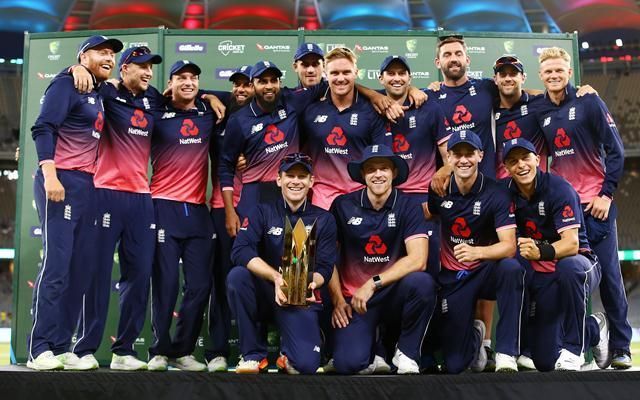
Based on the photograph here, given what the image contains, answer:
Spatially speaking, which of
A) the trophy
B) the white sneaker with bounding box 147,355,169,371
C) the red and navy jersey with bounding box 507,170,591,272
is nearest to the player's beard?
the red and navy jersey with bounding box 507,170,591,272

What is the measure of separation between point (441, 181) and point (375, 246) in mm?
609

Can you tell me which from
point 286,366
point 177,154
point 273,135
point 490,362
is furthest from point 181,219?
point 490,362

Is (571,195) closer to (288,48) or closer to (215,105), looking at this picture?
(215,105)

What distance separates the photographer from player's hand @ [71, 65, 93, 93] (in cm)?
440

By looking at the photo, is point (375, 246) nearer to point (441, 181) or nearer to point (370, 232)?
point (370, 232)

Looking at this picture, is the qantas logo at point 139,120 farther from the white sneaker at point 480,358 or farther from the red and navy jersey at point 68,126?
the white sneaker at point 480,358

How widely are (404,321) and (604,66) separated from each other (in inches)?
824

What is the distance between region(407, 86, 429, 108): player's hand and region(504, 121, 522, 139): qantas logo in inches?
27.0

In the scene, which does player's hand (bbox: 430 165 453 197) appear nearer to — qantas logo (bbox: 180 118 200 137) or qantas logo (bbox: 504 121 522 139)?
qantas logo (bbox: 504 121 522 139)

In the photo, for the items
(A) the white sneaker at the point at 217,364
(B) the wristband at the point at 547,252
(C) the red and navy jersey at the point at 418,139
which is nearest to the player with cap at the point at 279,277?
(A) the white sneaker at the point at 217,364

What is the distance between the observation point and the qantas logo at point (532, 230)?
4582 millimetres

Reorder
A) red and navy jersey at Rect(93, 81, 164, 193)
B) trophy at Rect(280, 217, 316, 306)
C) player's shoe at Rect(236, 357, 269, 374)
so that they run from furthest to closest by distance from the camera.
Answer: red and navy jersey at Rect(93, 81, 164, 193) < player's shoe at Rect(236, 357, 269, 374) < trophy at Rect(280, 217, 316, 306)

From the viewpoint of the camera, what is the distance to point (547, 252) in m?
4.27

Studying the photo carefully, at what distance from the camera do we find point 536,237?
459 cm
